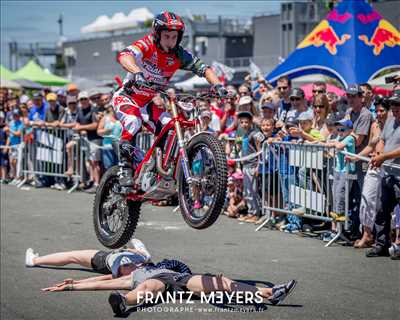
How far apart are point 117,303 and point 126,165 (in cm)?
154

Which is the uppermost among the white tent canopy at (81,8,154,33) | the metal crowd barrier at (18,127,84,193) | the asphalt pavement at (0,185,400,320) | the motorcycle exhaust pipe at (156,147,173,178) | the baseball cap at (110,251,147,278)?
the white tent canopy at (81,8,154,33)

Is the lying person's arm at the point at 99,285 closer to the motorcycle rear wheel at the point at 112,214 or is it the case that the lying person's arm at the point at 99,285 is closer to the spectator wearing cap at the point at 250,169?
the motorcycle rear wheel at the point at 112,214

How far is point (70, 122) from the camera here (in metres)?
19.1

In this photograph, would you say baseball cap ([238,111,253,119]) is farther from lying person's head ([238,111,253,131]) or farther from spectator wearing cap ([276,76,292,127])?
spectator wearing cap ([276,76,292,127])

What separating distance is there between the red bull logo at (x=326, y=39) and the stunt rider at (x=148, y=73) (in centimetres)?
836

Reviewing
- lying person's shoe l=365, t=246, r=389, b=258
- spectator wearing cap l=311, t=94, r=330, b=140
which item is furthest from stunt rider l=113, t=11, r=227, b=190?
spectator wearing cap l=311, t=94, r=330, b=140

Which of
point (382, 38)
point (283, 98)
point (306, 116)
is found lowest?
point (306, 116)

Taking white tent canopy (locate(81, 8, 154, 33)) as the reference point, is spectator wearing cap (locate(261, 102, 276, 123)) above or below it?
below

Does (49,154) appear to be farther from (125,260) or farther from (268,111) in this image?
(125,260)

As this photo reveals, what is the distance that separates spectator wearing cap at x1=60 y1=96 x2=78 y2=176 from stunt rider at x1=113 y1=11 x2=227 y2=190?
33.5 feet

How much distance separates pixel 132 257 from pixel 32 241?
4234 mm

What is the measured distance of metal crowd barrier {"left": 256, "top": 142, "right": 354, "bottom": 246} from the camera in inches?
492

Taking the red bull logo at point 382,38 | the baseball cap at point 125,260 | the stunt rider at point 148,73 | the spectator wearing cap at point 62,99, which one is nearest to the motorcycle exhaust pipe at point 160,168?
the stunt rider at point 148,73

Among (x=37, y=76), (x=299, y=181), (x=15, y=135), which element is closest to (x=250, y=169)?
(x=299, y=181)
